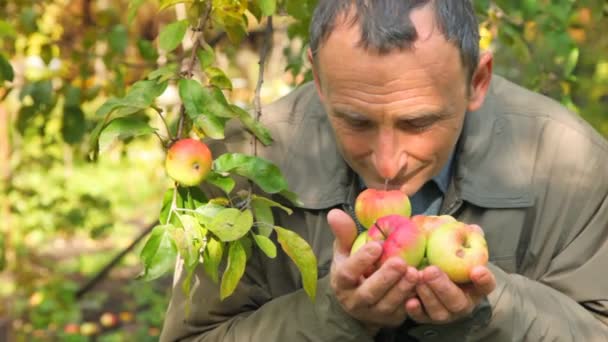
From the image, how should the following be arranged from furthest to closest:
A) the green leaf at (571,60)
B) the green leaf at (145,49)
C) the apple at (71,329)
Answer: the apple at (71,329)
the green leaf at (145,49)
the green leaf at (571,60)

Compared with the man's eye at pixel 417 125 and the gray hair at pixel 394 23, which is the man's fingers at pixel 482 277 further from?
the gray hair at pixel 394 23

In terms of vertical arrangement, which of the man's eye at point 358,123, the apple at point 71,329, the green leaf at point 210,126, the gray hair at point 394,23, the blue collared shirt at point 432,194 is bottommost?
the apple at point 71,329

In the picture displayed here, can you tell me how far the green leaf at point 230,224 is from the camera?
2.04 m

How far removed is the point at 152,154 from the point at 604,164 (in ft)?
24.5

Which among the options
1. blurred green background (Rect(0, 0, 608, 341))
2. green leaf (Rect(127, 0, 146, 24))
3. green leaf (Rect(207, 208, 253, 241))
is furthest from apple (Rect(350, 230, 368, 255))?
green leaf (Rect(127, 0, 146, 24))

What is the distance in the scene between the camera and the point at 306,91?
2658 mm

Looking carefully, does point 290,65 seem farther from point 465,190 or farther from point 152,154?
point 152,154

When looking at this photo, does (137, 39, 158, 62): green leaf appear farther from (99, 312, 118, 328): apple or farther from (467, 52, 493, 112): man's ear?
(99, 312, 118, 328): apple

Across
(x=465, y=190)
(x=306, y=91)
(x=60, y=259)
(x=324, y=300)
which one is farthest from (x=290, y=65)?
(x=60, y=259)

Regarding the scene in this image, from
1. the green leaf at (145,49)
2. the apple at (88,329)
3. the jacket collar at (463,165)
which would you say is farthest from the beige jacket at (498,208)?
the apple at (88,329)

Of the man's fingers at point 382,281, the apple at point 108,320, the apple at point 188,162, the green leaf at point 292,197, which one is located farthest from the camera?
the apple at point 108,320

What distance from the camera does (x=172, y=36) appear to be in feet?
7.98

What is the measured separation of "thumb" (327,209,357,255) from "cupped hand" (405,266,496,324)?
0.18 meters

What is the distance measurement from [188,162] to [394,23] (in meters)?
0.51
